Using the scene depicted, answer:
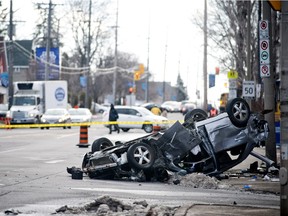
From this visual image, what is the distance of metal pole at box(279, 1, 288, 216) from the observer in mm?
10094

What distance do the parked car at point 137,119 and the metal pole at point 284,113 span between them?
34.0m

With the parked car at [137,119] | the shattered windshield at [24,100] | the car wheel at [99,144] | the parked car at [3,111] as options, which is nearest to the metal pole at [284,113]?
the car wheel at [99,144]

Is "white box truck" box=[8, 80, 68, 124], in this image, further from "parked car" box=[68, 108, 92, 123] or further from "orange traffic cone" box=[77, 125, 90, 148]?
"orange traffic cone" box=[77, 125, 90, 148]

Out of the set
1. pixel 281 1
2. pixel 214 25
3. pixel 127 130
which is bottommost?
pixel 127 130

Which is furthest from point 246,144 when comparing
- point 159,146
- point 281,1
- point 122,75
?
point 122,75

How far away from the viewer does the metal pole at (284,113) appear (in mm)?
10094

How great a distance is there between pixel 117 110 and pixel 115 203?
3682 cm

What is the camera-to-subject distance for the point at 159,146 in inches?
652

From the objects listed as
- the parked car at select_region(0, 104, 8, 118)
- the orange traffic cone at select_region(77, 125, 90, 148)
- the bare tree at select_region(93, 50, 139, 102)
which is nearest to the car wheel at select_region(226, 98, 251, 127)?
the orange traffic cone at select_region(77, 125, 90, 148)

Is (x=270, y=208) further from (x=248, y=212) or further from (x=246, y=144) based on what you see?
(x=246, y=144)

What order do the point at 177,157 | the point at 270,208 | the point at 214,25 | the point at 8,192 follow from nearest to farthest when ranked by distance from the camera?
1. the point at 270,208
2. the point at 8,192
3. the point at 177,157
4. the point at 214,25

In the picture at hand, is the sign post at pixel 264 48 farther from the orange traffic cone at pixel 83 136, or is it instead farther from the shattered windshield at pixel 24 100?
the shattered windshield at pixel 24 100

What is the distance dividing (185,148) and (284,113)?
628 cm

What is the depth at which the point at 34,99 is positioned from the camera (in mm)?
54469
